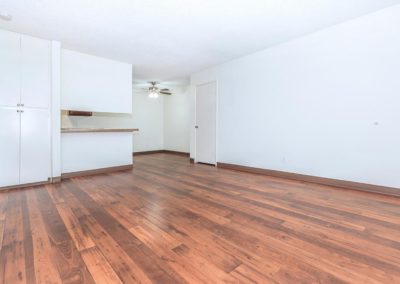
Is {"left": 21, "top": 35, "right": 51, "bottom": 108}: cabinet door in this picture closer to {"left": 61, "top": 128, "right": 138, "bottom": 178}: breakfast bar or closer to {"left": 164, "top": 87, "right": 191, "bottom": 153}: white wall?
{"left": 61, "top": 128, "right": 138, "bottom": 178}: breakfast bar

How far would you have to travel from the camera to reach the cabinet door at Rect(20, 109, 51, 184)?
3.47 metres

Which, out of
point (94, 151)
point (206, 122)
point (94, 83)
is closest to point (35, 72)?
point (94, 83)

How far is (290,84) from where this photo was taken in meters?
3.85

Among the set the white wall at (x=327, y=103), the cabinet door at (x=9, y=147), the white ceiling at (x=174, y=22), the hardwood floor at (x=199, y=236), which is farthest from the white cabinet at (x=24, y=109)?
the white wall at (x=327, y=103)

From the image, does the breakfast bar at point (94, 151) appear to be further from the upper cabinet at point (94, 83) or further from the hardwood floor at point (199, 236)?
the hardwood floor at point (199, 236)

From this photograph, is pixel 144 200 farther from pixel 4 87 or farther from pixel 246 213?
pixel 4 87

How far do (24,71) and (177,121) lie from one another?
4.84 metres

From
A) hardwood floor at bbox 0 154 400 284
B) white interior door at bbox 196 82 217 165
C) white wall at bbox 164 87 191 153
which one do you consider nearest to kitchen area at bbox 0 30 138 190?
hardwood floor at bbox 0 154 400 284

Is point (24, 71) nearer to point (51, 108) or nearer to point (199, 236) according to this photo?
point (51, 108)

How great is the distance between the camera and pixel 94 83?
443 centimetres

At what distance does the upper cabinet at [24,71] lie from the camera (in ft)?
10.8

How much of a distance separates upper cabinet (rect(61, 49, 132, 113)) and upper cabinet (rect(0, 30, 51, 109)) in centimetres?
36

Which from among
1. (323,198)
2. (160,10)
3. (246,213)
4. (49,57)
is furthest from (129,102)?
(323,198)

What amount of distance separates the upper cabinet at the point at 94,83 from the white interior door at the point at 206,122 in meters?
1.89
